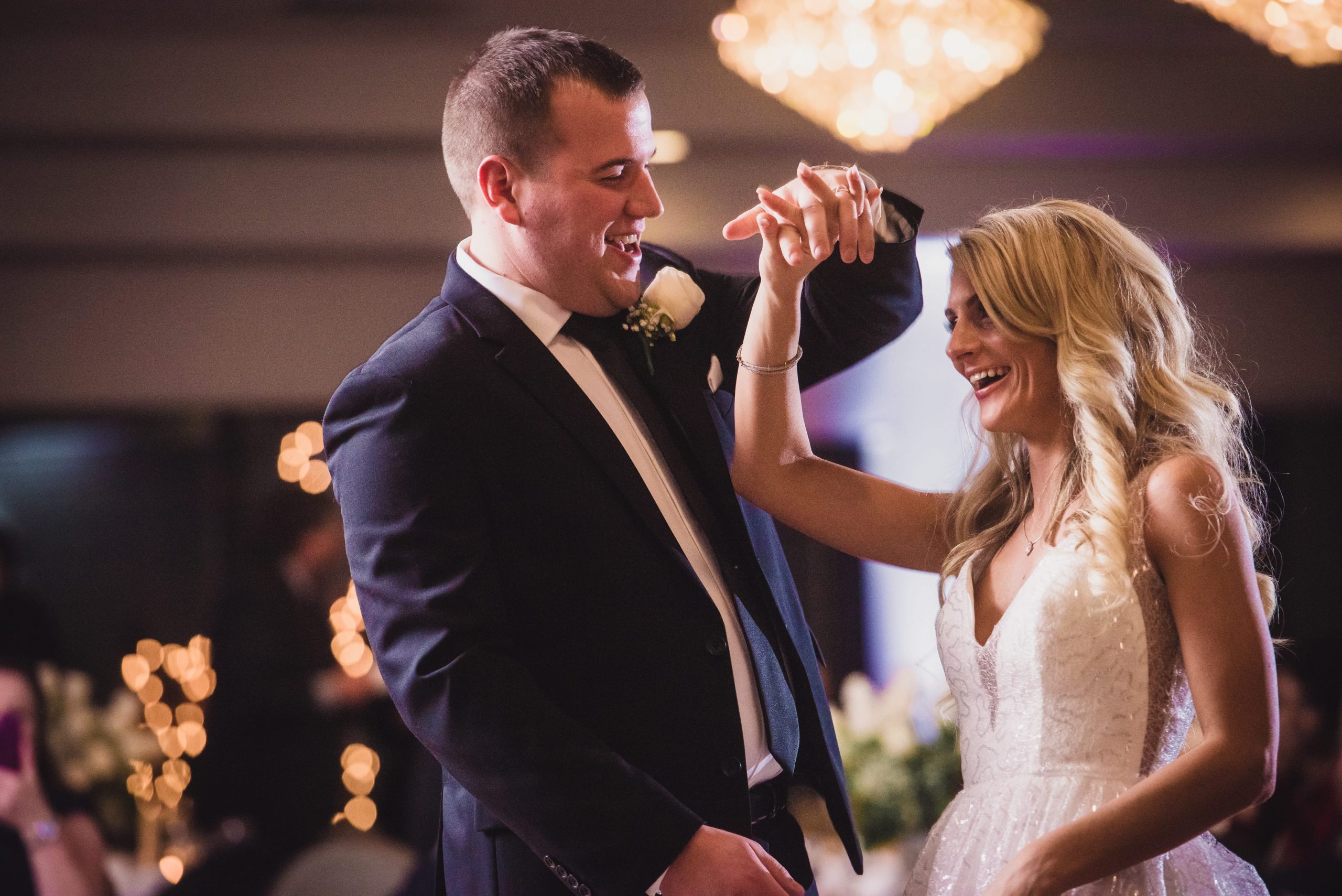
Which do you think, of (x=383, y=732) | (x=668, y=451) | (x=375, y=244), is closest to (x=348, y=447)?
(x=668, y=451)

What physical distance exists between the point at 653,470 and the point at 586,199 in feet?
1.39

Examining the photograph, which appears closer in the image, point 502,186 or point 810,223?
point 810,223

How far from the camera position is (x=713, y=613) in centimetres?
175

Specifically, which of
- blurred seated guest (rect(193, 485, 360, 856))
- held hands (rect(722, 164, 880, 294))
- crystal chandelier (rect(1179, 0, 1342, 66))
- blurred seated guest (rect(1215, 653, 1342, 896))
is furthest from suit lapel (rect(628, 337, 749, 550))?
blurred seated guest (rect(193, 485, 360, 856))

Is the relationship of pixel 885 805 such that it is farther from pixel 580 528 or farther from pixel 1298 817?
pixel 580 528

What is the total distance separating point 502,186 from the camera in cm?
195

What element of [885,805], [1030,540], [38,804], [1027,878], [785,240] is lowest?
Result: [38,804]

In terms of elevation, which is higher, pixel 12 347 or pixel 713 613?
pixel 713 613

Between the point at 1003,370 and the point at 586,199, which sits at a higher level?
the point at 586,199

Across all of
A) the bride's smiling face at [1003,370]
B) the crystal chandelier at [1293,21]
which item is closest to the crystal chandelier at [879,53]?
the crystal chandelier at [1293,21]

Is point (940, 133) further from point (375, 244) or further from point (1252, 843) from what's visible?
point (1252, 843)

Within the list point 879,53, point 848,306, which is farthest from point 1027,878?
point 879,53

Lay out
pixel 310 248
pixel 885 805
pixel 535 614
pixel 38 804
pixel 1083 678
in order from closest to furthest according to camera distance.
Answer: pixel 535 614 < pixel 1083 678 < pixel 885 805 < pixel 38 804 < pixel 310 248

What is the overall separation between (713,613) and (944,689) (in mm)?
3424
